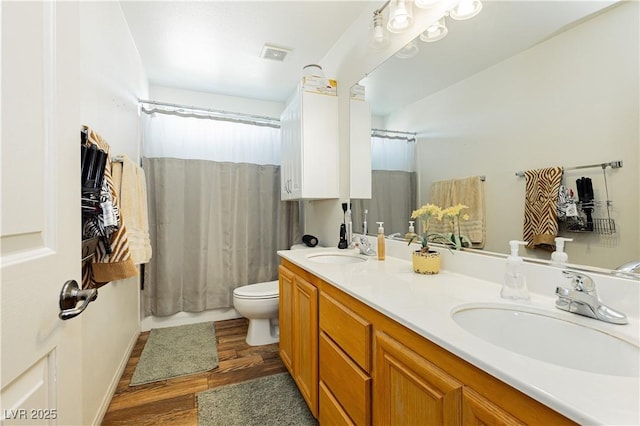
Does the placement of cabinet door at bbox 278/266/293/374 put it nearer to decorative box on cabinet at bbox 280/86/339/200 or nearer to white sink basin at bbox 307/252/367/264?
white sink basin at bbox 307/252/367/264

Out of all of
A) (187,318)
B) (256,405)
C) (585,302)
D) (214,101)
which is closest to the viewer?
(585,302)

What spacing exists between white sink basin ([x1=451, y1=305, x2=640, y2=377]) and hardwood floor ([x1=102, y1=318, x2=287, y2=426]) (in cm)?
152

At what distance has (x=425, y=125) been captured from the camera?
4.97ft

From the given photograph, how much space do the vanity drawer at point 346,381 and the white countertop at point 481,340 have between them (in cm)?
27

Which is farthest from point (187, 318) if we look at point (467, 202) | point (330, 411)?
point (467, 202)

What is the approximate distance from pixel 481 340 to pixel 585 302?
364mm

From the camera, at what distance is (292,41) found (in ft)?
7.26

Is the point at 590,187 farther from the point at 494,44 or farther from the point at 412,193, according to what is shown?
the point at 412,193

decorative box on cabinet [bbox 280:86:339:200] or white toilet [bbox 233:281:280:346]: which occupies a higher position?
decorative box on cabinet [bbox 280:86:339:200]

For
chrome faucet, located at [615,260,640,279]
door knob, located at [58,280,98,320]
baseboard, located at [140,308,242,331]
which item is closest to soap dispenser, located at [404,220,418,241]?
chrome faucet, located at [615,260,640,279]

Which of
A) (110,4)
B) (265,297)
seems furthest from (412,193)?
(110,4)

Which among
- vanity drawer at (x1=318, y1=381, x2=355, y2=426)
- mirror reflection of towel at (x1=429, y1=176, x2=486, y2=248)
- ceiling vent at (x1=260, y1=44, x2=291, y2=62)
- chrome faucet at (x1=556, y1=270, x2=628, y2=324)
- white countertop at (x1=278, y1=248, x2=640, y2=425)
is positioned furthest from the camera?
ceiling vent at (x1=260, y1=44, x2=291, y2=62)

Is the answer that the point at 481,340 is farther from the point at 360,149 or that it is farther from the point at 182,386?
the point at 182,386

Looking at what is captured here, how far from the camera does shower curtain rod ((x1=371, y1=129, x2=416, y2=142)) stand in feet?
5.30
